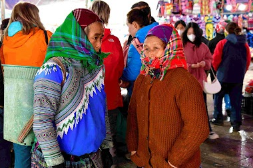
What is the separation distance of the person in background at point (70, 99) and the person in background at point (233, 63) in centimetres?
391

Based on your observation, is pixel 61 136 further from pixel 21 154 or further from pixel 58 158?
pixel 21 154

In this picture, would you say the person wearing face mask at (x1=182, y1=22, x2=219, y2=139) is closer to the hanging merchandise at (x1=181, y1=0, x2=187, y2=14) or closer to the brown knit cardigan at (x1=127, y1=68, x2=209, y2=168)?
the brown knit cardigan at (x1=127, y1=68, x2=209, y2=168)

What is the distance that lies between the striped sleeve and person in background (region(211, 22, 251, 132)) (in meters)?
4.22

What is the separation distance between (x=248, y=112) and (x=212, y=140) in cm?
209

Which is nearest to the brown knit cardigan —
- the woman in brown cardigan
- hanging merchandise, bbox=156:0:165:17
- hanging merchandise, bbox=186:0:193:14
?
the woman in brown cardigan

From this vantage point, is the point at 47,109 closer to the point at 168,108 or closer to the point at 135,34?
the point at 168,108

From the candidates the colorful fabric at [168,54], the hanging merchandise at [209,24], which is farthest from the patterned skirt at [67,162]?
the hanging merchandise at [209,24]

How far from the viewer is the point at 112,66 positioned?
323cm

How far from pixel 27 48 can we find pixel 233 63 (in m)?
3.88

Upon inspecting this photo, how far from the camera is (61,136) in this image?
1777 mm

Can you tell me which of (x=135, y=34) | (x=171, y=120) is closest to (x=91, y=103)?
(x=171, y=120)

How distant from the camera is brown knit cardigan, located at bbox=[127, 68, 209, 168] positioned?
1.84 m

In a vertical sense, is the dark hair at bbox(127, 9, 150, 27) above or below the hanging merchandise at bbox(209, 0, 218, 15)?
below

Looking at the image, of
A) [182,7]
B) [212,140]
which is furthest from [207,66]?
[182,7]
